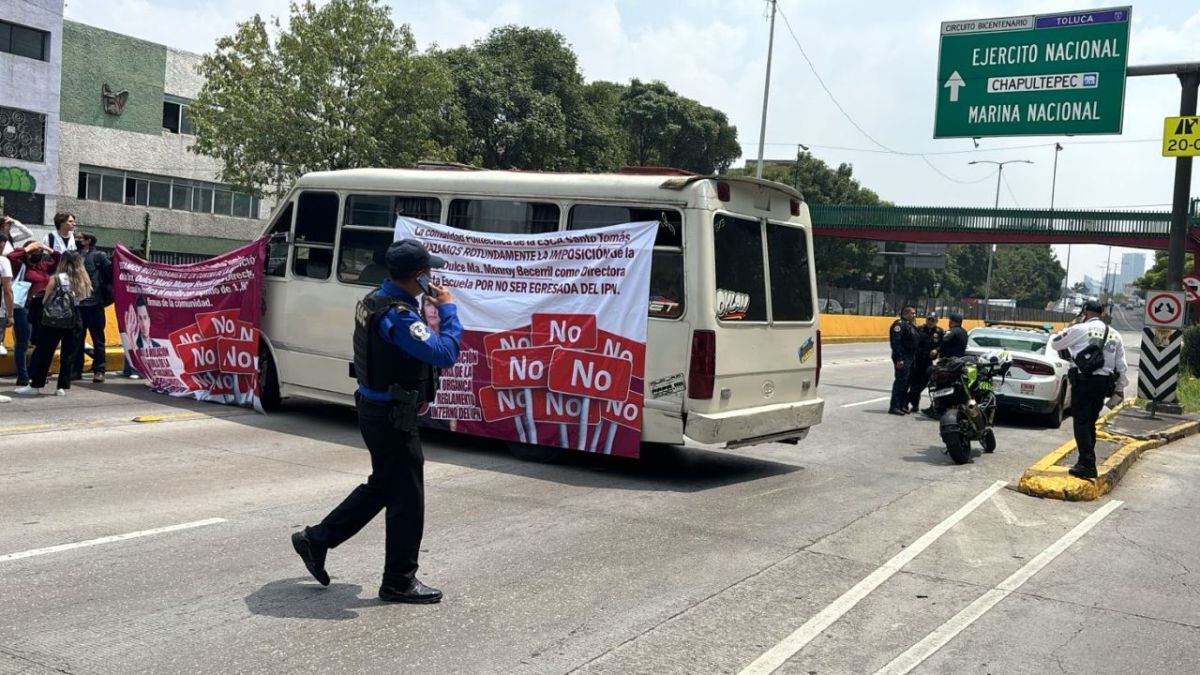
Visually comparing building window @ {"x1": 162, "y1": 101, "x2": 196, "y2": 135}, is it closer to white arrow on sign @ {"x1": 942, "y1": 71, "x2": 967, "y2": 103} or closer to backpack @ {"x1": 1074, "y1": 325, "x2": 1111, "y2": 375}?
white arrow on sign @ {"x1": 942, "y1": 71, "x2": 967, "y2": 103}

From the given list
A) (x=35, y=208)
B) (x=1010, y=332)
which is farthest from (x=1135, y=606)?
(x=35, y=208)

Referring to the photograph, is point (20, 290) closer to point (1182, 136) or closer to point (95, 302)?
point (95, 302)

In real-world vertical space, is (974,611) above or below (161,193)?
below

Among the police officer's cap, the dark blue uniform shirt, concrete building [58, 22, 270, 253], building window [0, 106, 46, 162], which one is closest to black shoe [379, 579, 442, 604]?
the dark blue uniform shirt

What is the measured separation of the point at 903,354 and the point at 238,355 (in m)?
9.45

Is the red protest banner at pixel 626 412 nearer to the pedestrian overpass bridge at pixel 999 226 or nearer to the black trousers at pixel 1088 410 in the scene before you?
the black trousers at pixel 1088 410

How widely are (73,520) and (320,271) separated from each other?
4.87 m

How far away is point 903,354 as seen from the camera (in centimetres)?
1611

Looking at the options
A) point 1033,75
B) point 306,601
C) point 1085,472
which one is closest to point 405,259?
point 306,601

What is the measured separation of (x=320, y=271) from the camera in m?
11.2

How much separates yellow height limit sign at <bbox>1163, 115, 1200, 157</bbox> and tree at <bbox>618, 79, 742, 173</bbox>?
46110 millimetres

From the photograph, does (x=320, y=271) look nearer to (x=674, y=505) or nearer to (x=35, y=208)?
(x=674, y=505)

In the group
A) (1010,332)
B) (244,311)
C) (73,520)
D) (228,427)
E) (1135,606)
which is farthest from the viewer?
(1010,332)

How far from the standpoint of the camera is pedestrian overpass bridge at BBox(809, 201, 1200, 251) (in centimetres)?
4497
